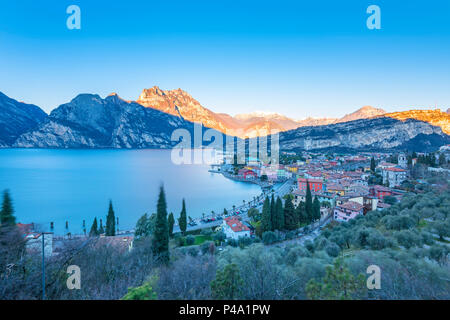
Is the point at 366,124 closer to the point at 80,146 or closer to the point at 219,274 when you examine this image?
the point at 219,274

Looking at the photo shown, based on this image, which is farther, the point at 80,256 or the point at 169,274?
the point at 80,256

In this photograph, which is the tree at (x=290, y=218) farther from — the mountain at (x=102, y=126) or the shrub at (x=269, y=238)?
the mountain at (x=102, y=126)

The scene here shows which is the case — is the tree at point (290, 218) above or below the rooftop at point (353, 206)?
below

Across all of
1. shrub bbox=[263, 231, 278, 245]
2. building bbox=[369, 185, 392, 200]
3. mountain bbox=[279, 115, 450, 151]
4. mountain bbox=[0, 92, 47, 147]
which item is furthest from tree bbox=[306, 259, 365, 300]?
mountain bbox=[0, 92, 47, 147]

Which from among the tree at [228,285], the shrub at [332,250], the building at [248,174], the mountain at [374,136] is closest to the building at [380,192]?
the shrub at [332,250]

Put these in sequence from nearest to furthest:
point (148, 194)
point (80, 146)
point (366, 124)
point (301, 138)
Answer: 1. point (148, 194)
2. point (366, 124)
3. point (301, 138)
4. point (80, 146)

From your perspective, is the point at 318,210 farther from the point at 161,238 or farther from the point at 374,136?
the point at 374,136
